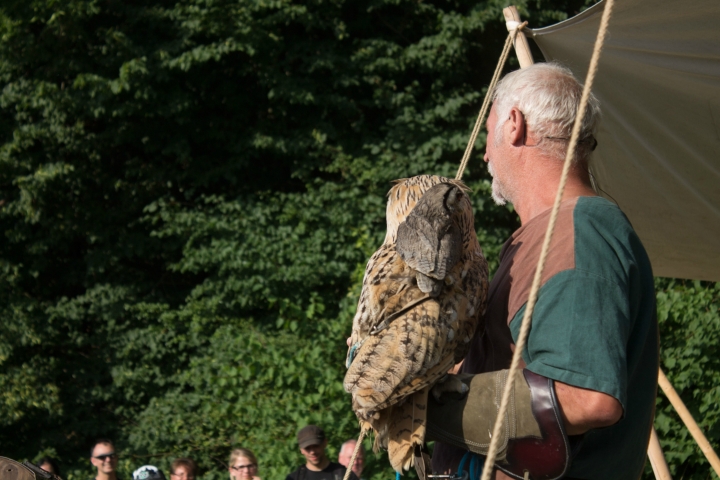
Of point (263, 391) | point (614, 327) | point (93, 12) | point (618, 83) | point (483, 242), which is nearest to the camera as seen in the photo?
point (614, 327)

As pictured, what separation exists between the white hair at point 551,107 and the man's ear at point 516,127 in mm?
10

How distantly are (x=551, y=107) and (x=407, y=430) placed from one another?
0.71m

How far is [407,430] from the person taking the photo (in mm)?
1421

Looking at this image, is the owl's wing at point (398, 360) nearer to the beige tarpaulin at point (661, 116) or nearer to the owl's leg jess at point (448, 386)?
the owl's leg jess at point (448, 386)

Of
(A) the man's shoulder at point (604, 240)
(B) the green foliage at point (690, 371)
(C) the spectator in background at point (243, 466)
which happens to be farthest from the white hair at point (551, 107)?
(B) the green foliage at point (690, 371)

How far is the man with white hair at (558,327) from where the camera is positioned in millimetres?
1272

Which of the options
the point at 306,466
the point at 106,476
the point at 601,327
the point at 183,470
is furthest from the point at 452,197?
the point at 106,476

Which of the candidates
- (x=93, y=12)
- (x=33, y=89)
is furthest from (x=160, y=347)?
(x=93, y=12)

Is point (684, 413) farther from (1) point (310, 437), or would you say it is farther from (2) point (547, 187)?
(1) point (310, 437)

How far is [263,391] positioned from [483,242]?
2639mm

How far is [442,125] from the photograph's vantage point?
862 centimetres

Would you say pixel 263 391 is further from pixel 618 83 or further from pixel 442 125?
pixel 618 83

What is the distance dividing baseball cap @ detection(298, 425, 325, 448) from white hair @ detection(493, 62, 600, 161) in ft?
11.6

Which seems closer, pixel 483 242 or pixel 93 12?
pixel 483 242
